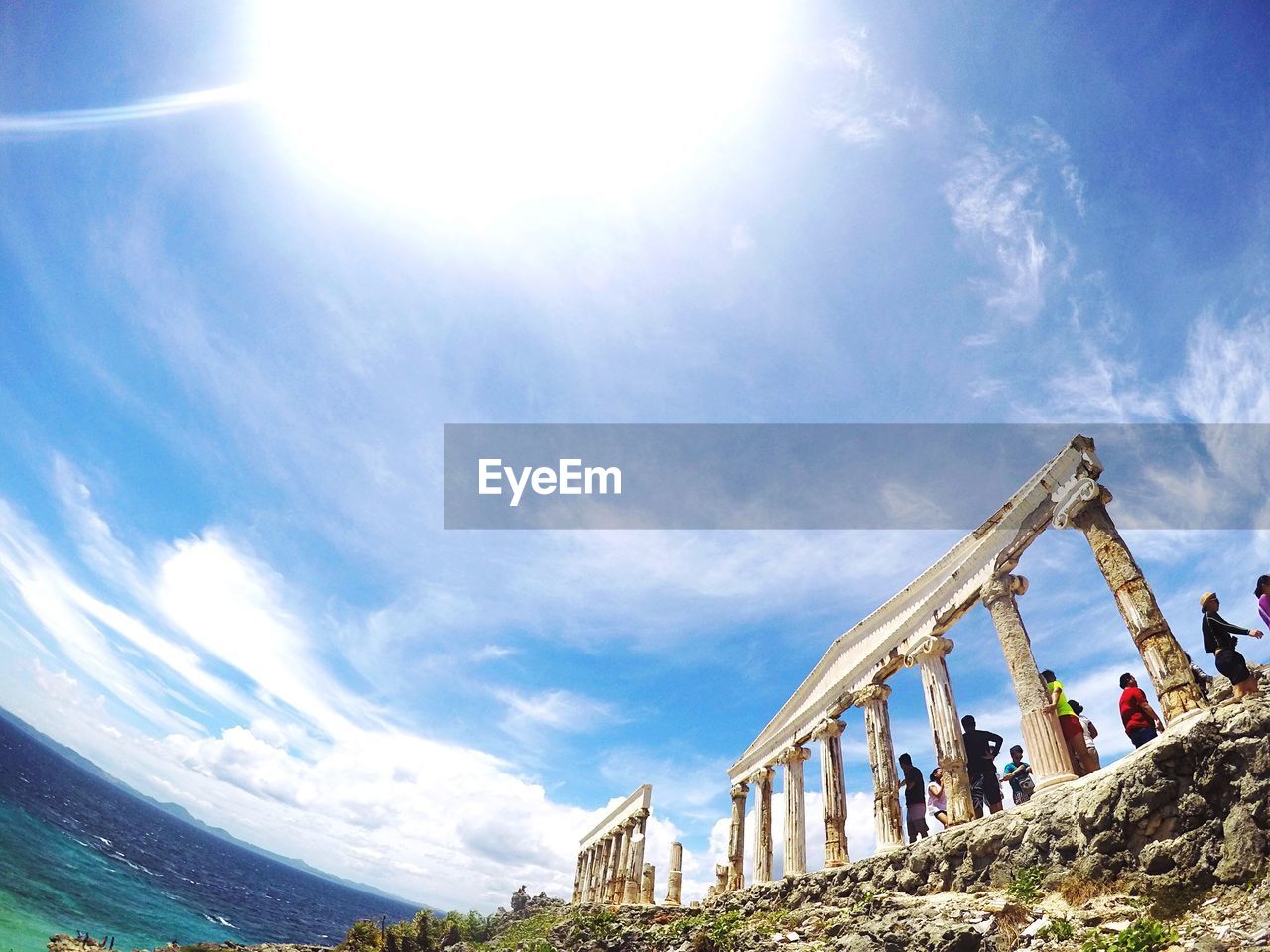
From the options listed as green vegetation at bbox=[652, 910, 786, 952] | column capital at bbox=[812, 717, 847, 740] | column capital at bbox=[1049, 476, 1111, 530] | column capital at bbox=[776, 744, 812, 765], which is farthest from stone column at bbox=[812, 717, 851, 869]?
column capital at bbox=[1049, 476, 1111, 530]

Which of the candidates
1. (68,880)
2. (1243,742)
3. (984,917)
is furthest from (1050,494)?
(68,880)

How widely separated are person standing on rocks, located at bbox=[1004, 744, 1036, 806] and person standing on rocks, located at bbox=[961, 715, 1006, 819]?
0.97 ft

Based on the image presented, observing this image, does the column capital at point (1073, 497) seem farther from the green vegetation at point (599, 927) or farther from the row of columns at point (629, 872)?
the row of columns at point (629, 872)

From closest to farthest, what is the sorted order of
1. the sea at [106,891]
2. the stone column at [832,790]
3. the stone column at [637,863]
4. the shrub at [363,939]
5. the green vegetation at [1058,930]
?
the green vegetation at [1058,930] → the stone column at [832,790] → the shrub at [363,939] → the stone column at [637,863] → the sea at [106,891]

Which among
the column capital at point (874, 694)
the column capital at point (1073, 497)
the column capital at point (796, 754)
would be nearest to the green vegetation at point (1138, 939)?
the column capital at point (1073, 497)

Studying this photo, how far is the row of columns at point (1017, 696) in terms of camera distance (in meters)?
10.6

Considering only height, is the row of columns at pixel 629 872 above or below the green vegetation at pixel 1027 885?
above

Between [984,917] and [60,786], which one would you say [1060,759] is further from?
[60,786]

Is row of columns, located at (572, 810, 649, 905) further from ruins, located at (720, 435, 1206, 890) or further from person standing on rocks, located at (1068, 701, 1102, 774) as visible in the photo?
person standing on rocks, located at (1068, 701, 1102, 774)

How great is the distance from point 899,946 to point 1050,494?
9.77 metres

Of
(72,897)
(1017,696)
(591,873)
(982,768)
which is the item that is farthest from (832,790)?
(72,897)

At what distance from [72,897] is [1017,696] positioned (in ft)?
243

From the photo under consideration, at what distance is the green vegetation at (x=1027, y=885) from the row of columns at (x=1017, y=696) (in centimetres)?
285

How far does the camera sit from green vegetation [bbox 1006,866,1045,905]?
8.88 metres
